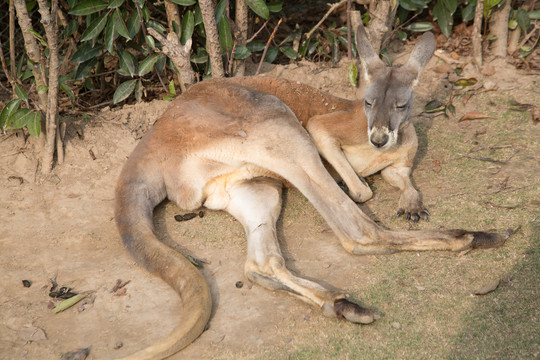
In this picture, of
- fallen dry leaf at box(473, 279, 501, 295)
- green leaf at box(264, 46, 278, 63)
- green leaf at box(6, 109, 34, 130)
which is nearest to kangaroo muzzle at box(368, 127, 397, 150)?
fallen dry leaf at box(473, 279, 501, 295)

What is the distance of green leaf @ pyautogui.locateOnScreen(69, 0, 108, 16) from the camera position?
4.97 meters

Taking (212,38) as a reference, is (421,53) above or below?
above

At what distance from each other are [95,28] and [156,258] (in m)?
2.64

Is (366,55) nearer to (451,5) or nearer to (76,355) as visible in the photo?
(451,5)

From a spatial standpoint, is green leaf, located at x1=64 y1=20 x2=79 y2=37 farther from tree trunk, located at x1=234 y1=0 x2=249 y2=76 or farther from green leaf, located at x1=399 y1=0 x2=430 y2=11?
green leaf, located at x1=399 y1=0 x2=430 y2=11

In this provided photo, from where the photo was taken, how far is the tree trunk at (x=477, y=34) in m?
6.07

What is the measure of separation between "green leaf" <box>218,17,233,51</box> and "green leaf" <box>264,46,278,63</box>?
709 mm

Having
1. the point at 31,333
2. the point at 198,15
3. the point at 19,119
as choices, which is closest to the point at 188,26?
the point at 198,15

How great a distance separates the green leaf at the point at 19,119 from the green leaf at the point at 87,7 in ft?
3.34

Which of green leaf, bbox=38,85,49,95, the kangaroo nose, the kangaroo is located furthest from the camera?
green leaf, bbox=38,85,49,95

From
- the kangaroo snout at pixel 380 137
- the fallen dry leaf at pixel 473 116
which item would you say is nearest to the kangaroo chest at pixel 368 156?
the kangaroo snout at pixel 380 137

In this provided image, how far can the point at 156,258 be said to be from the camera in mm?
3482

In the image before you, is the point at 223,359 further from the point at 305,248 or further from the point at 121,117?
the point at 121,117

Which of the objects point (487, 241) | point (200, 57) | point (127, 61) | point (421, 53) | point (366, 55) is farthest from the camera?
point (200, 57)
